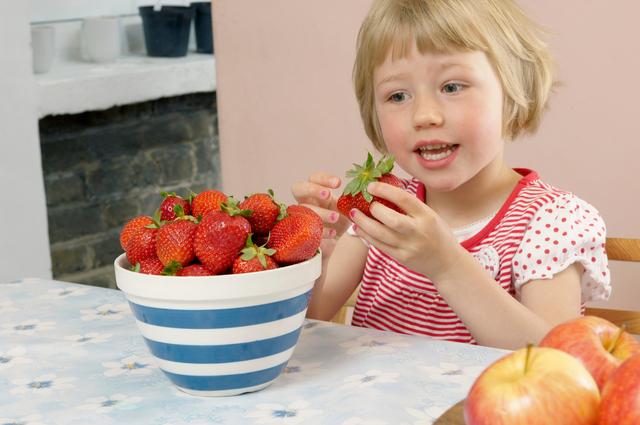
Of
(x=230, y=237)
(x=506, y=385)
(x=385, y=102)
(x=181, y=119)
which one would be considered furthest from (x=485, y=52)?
(x=181, y=119)

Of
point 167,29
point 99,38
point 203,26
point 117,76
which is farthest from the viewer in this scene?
point 203,26

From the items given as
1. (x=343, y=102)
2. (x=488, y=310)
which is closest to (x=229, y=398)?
(x=488, y=310)

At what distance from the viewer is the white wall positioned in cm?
279

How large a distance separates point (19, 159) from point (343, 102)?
1105 millimetres

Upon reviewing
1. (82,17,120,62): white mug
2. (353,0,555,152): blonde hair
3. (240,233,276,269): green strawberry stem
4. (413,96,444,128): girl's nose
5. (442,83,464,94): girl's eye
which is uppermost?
(82,17,120,62): white mug

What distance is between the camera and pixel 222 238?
96 cm

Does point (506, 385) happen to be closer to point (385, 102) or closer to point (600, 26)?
point (385, 102)

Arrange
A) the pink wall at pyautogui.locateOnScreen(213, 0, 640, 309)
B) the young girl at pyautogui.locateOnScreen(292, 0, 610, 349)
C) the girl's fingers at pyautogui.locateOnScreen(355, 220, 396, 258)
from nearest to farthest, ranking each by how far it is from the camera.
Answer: the girl's fingers at pyautogui.locateOnScreen(355, 220, 396, 258), the young girl at pyautogui.locateOnScreen(292, 0, 610, 349), the pink wall at pyautogui.locateOnScreen(213, 0, 640, 309)

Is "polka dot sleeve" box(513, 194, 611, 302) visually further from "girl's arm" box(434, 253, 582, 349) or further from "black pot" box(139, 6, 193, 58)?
"black pot" box(139, 6, 193, 58)

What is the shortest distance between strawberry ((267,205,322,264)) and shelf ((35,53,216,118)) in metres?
2.21

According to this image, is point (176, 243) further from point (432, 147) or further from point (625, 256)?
point (625, 256)

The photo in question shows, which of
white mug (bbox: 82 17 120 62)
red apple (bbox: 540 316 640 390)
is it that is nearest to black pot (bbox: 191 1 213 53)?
white mug (bbox: 82 17 120 62)

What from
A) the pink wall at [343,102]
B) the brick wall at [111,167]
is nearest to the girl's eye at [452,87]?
the pink wall at [343,102]

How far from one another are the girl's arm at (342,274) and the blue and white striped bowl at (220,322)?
0.53 metres
